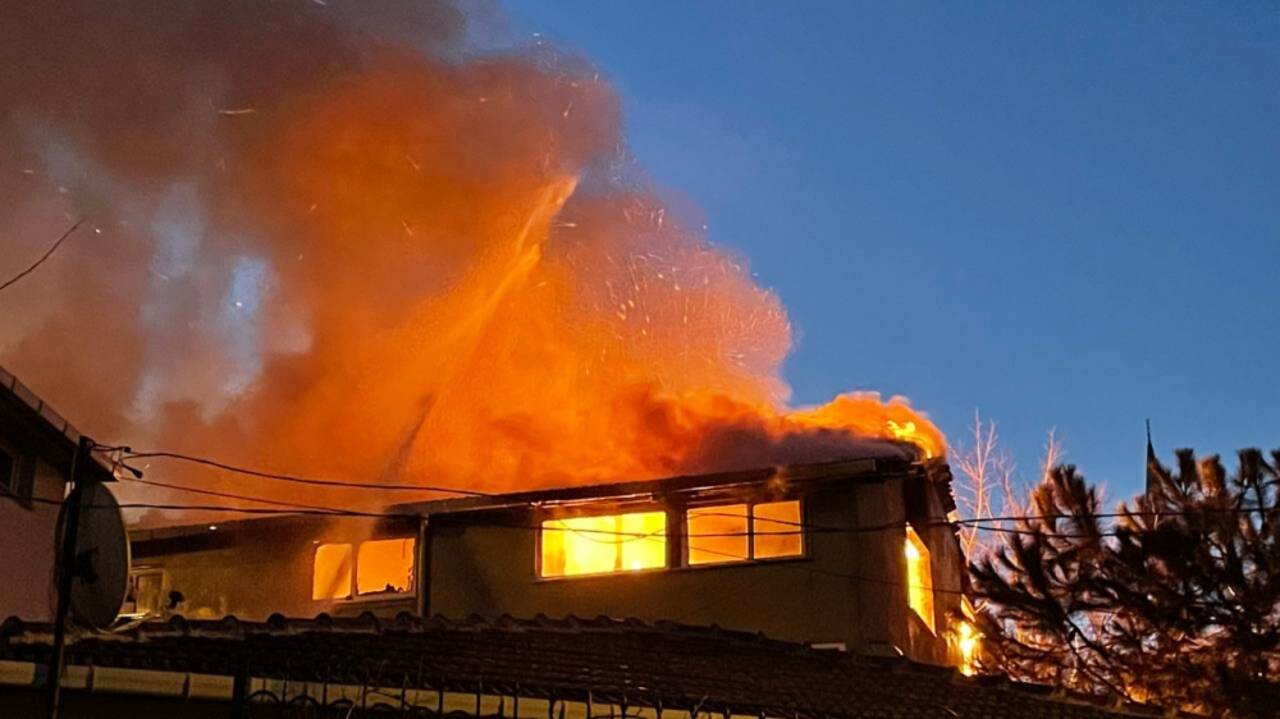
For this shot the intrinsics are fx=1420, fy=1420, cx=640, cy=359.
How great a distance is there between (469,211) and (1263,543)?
18357 mm

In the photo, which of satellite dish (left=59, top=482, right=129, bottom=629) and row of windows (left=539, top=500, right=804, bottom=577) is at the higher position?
row of windows (left=539, top=500, right=804, bottom=577)

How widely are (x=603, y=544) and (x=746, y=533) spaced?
2.01m

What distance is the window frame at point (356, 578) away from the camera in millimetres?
19609

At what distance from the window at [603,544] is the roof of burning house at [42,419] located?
6029mm

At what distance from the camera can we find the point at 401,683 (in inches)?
344

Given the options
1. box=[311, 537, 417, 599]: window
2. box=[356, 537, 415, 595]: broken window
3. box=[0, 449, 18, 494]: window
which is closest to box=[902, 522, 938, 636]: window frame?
box=[311, 537, 417, 599]: window

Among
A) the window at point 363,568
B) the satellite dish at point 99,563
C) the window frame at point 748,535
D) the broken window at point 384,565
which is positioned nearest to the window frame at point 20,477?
the satellite dish at point 99,563

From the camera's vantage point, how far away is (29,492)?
14.8 meters

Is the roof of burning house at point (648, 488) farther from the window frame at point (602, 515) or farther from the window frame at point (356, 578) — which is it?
the window frame at point (356, 578)

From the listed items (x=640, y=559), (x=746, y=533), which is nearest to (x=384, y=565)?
(x=640, y=559)

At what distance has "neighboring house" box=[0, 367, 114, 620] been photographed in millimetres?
14031

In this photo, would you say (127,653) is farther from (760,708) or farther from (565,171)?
(565,171)

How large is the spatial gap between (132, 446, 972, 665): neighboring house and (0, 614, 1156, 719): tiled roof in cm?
720

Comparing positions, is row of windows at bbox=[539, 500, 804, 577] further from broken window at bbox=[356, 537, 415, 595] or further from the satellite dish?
the satellite dish
